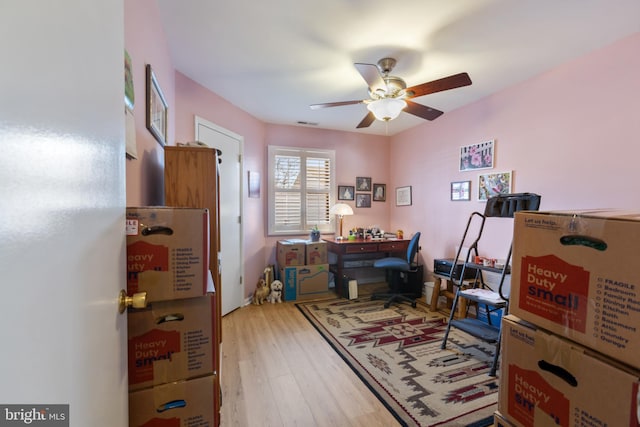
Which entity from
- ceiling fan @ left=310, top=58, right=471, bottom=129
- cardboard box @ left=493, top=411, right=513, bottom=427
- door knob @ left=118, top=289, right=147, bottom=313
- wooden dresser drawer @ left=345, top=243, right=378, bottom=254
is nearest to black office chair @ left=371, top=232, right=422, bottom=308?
wooden dresser drawer @ left=345, top=243, right=378, bottom=254

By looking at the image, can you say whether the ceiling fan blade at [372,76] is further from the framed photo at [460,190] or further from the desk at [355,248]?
the desk at [355,248]

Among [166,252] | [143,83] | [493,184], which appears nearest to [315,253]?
[493,184]

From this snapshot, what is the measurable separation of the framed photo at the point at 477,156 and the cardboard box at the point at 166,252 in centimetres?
320

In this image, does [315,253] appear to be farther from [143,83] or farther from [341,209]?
[143,83]

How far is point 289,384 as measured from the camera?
1.92m

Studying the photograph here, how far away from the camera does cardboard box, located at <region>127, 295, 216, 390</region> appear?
96 centimetres

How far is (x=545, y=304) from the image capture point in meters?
0.73

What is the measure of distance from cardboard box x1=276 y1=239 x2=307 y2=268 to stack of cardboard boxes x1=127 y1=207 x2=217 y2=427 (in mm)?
2650

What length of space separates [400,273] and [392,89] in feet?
8.50

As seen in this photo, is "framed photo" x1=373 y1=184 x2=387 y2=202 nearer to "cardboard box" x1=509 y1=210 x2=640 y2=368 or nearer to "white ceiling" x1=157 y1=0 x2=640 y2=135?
"white ceiling" x1=157 y1=0 x2=640 y2=135

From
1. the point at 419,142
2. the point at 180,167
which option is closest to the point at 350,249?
the point at 419,142

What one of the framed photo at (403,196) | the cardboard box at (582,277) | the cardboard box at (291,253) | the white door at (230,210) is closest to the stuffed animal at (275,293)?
the cardboard box at (291,253)

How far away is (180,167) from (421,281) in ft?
11.4

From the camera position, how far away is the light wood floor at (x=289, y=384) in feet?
5.29
